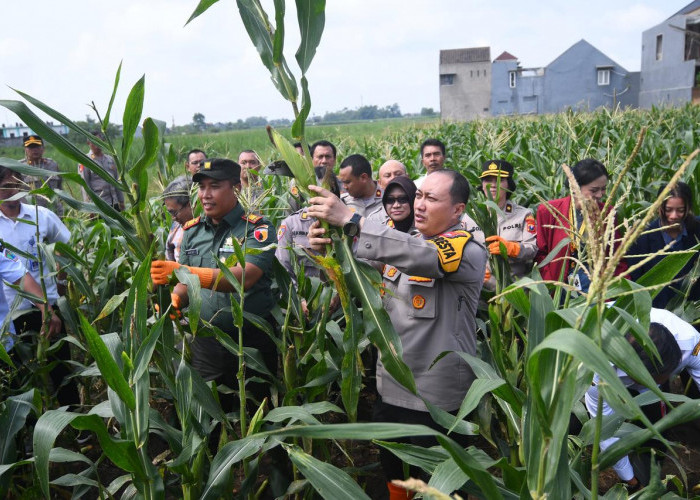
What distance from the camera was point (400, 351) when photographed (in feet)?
5.97

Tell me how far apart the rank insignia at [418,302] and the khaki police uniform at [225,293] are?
2.68 feet

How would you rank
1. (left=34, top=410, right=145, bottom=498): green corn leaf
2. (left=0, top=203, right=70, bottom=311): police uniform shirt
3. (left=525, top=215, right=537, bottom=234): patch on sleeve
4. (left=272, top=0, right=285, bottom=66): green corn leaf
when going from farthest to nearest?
(left=525, top=215, right=537, bottom=234): patch on sleeve, (left=0, top=203, right=70, bottom=311): police uniform shirt, (left=272, top=0, right=285, bottom=66): green corn leaf, (left=34, top=410, right=145, bottom=498): green corn leaf

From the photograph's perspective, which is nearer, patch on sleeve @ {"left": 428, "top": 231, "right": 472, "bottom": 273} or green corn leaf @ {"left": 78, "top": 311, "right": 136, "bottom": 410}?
green corn leaf @ {"left": 78, "top": 311, "right": 136, "bottom": 410}

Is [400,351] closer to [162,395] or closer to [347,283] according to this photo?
[347,283]

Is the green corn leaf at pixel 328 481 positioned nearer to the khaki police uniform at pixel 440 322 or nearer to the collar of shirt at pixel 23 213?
the khaki police uniform at pixel 440 322

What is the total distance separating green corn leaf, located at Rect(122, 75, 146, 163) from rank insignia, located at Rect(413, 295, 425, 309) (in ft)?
3.97

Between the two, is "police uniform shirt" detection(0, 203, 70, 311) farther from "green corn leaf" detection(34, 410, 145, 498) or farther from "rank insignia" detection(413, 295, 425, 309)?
"rank insignia" detection(413, 295, 425, 309)

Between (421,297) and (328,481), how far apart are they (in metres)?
1.00

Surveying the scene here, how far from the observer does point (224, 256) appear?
2.91 m

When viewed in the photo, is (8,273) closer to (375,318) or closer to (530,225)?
(375,318)

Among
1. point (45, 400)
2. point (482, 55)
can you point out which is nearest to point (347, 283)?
point (45, 400)

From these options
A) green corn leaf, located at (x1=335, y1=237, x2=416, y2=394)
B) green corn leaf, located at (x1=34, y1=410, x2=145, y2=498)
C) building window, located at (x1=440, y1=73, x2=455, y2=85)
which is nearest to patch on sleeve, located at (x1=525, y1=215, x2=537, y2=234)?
green corn leaf, located at (x1=335, y1=237, x2=416, y2=394)

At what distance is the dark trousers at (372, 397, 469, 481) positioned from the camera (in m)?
2.26

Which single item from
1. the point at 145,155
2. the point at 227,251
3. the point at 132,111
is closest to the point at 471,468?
the point at 145,155
